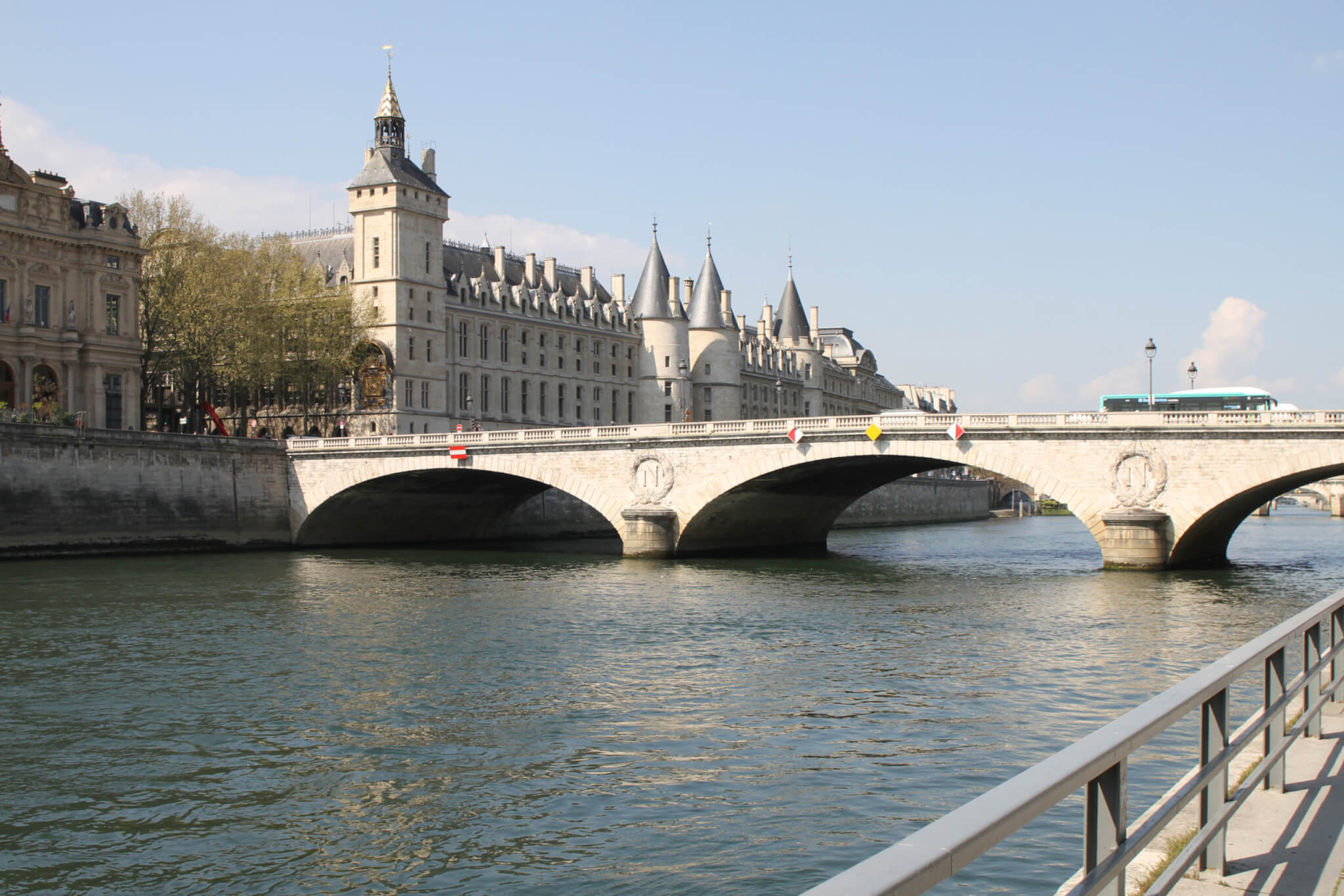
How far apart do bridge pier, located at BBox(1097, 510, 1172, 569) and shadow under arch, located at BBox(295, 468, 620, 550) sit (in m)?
25.0

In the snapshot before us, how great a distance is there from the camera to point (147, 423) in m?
78.5

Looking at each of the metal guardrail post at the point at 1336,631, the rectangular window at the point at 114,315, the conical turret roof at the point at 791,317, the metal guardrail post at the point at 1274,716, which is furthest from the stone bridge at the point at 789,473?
the conical turret roof at the point at 791,317

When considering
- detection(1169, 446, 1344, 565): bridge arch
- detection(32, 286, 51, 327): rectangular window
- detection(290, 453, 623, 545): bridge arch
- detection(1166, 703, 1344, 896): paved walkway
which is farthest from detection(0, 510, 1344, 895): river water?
detection(32, 286, 51, 327): rectangular window

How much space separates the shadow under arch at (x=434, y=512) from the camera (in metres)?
59.3

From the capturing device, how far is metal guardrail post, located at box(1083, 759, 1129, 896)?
169 inches

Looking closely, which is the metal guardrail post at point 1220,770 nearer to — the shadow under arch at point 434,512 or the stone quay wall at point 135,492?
the stone quay wall at point 135,492

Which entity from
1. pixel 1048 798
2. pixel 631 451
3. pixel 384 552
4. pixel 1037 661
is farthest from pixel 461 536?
pixel 1048 798

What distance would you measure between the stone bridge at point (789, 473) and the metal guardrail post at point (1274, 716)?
115 ft

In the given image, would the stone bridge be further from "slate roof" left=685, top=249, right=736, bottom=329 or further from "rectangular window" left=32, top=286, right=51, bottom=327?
"slate roof" left=685, top=249, right=736, bottom=329

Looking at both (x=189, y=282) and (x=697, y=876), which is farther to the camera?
(x=189, y=282)

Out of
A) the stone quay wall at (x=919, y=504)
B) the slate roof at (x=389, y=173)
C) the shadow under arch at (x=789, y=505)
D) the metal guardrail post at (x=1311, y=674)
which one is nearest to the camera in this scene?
the metal guardrail post at (x=1311, y=674)

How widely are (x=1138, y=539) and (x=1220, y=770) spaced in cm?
3743

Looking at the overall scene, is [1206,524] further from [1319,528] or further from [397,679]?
[1319,528]

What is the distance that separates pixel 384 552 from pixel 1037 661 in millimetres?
37834
